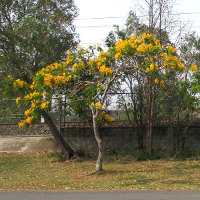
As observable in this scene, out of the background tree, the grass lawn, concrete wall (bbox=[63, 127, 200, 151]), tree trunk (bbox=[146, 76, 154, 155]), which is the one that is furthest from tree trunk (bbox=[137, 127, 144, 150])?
the background tree

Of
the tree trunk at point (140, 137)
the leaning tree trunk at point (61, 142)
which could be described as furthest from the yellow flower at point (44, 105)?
the tree trunk at point (140, 137)

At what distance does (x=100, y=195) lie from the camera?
7633mm

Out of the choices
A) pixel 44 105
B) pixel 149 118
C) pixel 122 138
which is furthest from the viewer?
pixel 122 138

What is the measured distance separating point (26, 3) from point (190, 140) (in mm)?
9091

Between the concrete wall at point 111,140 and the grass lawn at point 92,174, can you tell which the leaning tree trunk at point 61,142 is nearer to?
the grass lawn at point 92,174

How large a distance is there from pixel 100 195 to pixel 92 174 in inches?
114

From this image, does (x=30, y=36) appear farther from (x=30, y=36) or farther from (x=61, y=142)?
(x=61, y=142)

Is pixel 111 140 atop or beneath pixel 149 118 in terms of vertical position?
beneath

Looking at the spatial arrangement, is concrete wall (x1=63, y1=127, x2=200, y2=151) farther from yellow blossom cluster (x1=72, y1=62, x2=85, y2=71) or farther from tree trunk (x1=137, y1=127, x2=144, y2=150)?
A: yellow blossom cluster (x1=72, y1=62, x2=85, y2=71)

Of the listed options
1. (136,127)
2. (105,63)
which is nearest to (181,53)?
(136,127)

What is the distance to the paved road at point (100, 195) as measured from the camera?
7.37 m

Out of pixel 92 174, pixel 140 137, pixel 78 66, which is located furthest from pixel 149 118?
pixel 78 66

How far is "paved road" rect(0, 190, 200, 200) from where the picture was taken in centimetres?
737

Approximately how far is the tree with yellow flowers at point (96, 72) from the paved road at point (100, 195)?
9.12 feet
